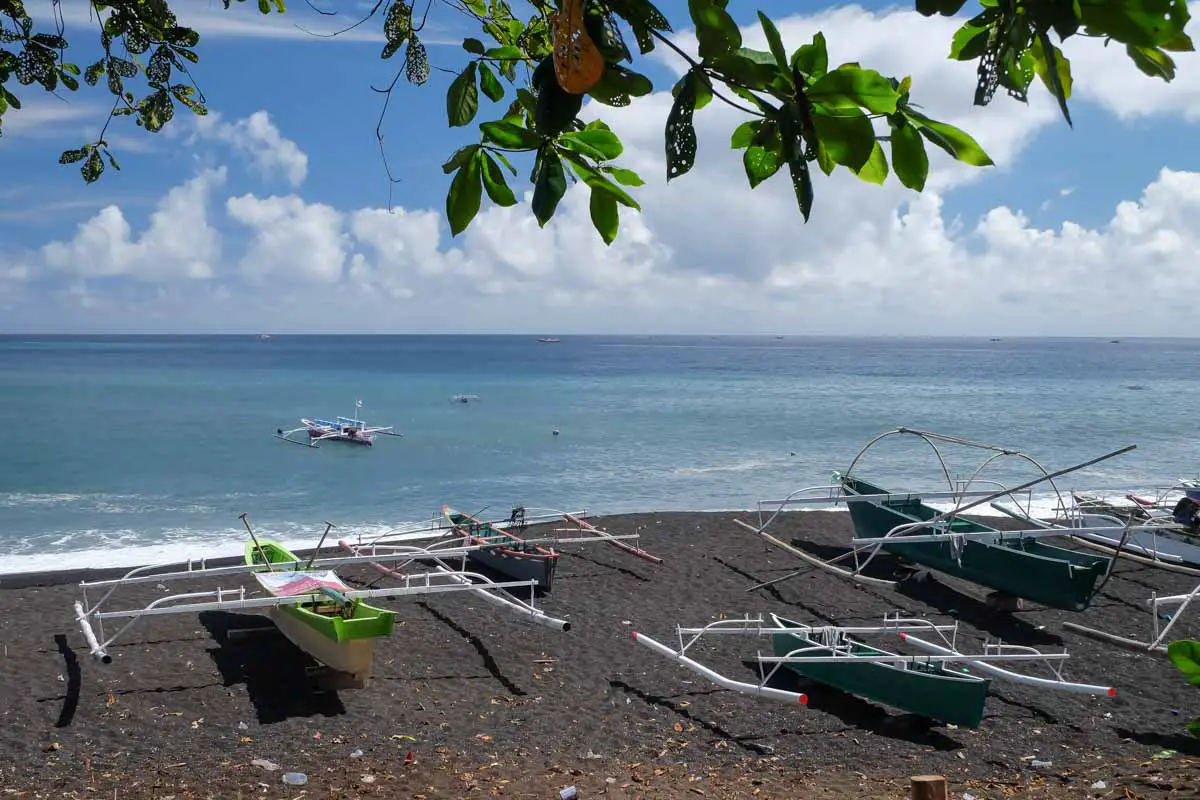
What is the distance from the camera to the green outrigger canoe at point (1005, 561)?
11.2m

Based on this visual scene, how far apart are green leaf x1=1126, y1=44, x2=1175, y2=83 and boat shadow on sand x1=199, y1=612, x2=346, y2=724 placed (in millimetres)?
8576

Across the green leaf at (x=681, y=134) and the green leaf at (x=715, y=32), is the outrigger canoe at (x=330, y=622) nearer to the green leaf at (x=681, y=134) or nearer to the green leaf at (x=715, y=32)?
the green leaf at (x=681, y=134)

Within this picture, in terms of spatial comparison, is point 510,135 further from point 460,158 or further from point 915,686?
point 915,686

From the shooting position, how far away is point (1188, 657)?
1.46 metres

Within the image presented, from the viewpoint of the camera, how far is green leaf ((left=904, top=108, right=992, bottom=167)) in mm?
1007

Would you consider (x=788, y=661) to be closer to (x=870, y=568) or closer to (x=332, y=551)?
(x=870, y=568)

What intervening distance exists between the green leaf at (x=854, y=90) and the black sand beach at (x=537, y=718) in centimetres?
635

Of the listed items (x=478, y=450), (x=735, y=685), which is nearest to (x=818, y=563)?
(x=735, y=685)

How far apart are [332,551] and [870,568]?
8989mm

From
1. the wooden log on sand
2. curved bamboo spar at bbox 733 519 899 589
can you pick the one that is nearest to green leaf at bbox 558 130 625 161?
the wooden log on sand

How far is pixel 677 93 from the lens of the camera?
1.06m

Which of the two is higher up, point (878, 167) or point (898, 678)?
point (878, 167)

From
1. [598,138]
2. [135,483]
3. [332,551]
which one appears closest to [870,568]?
[332,551]

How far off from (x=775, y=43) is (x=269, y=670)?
9.58 meters
